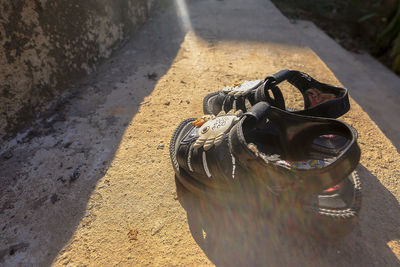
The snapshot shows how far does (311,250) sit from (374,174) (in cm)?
65

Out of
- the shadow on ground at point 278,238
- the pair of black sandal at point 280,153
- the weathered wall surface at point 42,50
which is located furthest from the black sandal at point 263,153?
the weathered wall surface at point 42,50

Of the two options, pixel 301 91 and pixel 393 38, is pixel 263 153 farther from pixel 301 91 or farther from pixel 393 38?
pixel 393 38

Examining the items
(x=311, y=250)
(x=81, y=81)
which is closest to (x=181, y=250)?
(x=311, y=250)

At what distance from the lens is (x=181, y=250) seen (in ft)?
3.63

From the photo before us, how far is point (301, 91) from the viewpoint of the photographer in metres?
1.56

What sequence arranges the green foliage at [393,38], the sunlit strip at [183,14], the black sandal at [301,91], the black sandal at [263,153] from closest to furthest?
1. the black sandal at [263,153]
2. the black sandal at [301,91]
3. the sunlit strip at [183,14]
4. the green foliage at [393,38]

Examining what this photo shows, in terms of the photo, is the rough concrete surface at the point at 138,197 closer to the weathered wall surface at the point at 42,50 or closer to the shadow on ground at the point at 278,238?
the shadow on ground at the point at 278,238

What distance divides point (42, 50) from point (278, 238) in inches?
69.6

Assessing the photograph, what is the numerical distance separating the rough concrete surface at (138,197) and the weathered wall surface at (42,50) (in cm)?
13

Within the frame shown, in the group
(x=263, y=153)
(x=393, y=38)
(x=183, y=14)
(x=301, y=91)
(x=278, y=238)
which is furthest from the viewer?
(x=393, y=38)

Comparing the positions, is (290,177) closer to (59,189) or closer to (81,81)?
(59,189)

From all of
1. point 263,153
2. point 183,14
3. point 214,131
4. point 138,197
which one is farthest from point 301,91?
point 183,14

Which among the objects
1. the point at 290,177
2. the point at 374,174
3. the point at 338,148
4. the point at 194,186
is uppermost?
the point at 290,177

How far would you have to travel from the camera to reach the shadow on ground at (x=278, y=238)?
106 centimetres
